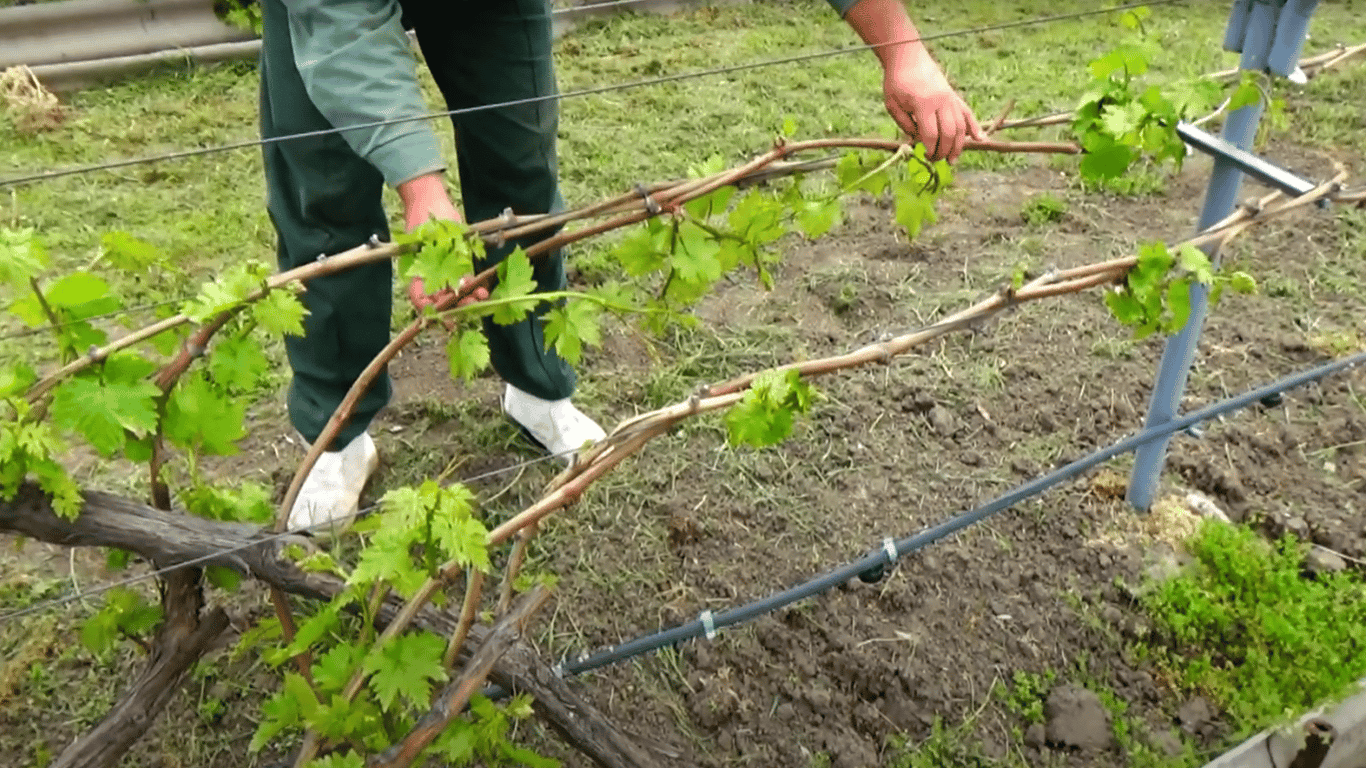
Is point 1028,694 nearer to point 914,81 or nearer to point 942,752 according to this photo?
point 942,752

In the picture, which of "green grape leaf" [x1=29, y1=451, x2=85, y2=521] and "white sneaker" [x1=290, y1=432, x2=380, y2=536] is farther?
"white sneaker" [x1=290, y1=432, x2=380, y2=536]

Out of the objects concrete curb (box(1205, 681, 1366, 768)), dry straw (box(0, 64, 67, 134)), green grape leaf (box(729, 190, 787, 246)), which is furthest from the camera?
dry straw (box(0, 64, 67, 134))

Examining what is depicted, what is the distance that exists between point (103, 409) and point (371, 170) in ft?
3.22

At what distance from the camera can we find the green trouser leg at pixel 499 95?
2006mm

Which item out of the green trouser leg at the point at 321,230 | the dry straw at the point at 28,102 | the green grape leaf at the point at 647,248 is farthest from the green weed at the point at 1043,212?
the dry straw at the point at 28,102

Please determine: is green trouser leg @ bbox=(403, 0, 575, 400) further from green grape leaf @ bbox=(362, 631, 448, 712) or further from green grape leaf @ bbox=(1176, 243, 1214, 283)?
green grape leaf @ bbox=(1176, 243, 1214, 283)

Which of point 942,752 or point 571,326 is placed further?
point 942,752

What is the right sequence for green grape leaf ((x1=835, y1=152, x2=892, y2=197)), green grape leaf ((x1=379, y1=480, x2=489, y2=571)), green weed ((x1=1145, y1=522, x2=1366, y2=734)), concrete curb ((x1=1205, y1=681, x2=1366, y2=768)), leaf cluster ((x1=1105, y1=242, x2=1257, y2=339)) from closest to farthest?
green grape leaf ((x1=379, y1=480, x2=489, y2=571)), leaf cluster ((x1=1105, y1=242, x2=1257, y2=339)), green grape leaf ((x1=835, y1=152, x2=892, y2=197)), concrete curb ((x1=1205, y1=681, x2=1366, y2=768)), green weed ((x1=1145, y1=522, x2=1366, y2=734))

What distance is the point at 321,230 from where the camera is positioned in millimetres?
2064

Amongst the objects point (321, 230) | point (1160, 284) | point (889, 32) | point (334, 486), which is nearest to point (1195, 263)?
point (1160, 284)

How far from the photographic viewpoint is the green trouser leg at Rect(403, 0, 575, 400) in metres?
2.01

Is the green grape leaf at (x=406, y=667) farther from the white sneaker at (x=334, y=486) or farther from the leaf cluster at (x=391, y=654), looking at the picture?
the white sneaker at (x=334, y=486)

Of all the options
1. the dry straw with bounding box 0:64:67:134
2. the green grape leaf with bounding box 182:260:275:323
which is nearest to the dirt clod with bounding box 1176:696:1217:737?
the green grape leaf with bounding box 182:260:275:323

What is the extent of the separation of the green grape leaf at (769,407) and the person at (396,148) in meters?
0.45
